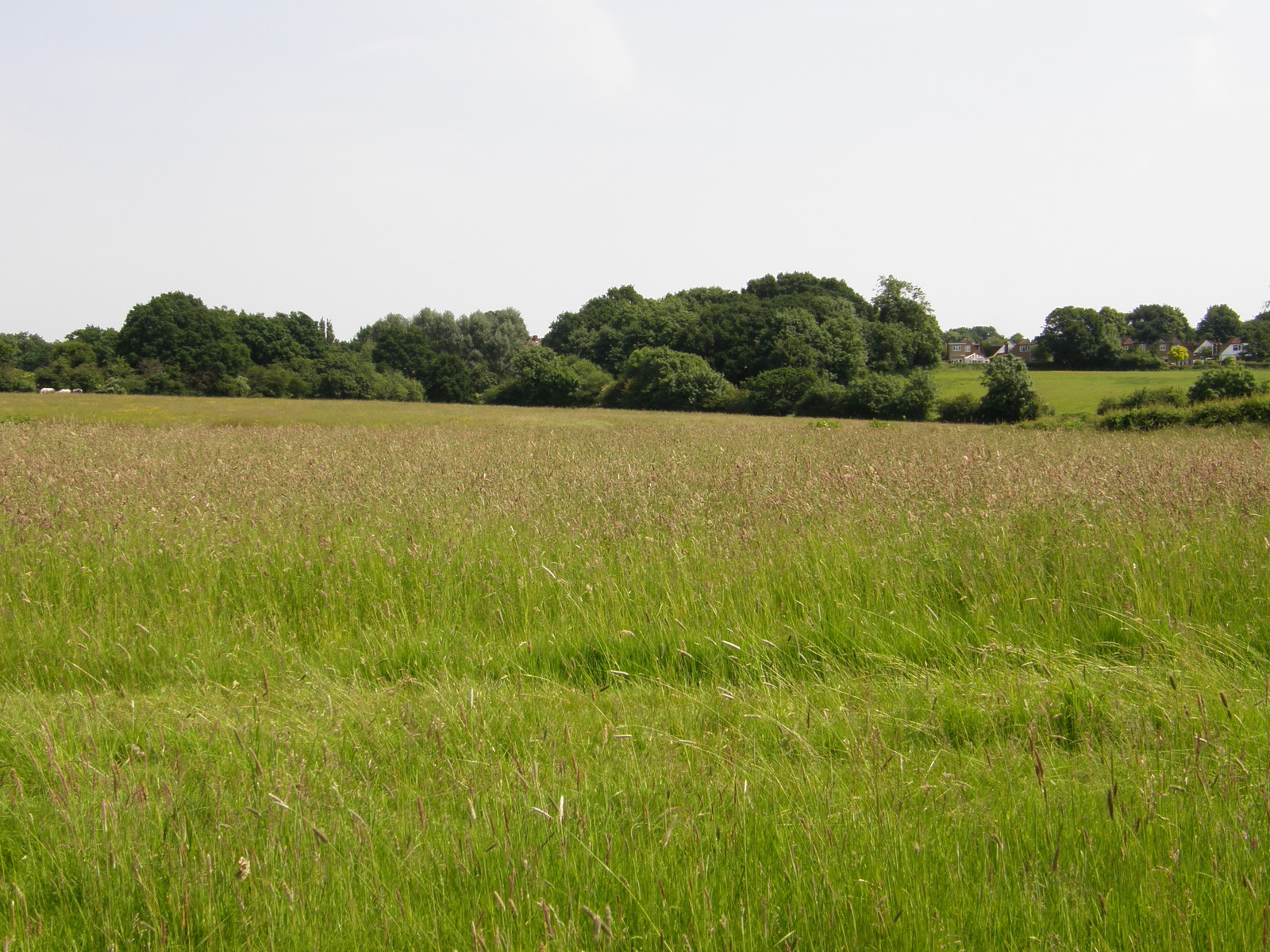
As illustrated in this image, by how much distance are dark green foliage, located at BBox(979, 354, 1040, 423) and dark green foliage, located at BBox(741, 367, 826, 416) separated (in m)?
13.6

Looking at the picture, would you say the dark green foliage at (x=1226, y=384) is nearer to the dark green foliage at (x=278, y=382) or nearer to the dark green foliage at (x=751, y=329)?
the dark green foliage at (x=751, y=329)

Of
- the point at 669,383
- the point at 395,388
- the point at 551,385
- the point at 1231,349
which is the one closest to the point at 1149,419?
the point at 669,383

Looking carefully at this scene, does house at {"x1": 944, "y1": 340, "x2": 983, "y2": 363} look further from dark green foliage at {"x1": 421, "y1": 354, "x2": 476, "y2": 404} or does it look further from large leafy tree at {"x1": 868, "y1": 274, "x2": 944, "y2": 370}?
dark green foliage at {"x1": 421, "y1": 354, "x2": 476, "y2": 404}

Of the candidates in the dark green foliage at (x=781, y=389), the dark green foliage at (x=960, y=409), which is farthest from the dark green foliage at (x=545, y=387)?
the dark green foliage at (x=960, y=409)

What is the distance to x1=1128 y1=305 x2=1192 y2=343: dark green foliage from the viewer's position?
129 m

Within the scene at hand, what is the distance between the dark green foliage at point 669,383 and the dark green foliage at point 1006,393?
22.9 m

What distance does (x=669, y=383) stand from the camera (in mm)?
67062

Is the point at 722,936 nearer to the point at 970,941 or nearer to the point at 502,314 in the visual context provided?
the point at 970,941

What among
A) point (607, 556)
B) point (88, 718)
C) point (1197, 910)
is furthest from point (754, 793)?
point (607, 556)

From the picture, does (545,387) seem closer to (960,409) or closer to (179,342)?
(179,342)

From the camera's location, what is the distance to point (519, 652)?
4320 millimetres

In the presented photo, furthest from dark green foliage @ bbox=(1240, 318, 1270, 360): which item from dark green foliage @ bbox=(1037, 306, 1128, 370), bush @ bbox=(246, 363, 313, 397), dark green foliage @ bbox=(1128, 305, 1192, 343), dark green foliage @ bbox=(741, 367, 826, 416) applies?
bush @ bbox=(246, 363, 313, 397)

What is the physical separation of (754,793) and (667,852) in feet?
1.62

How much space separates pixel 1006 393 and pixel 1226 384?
12.0 metres
